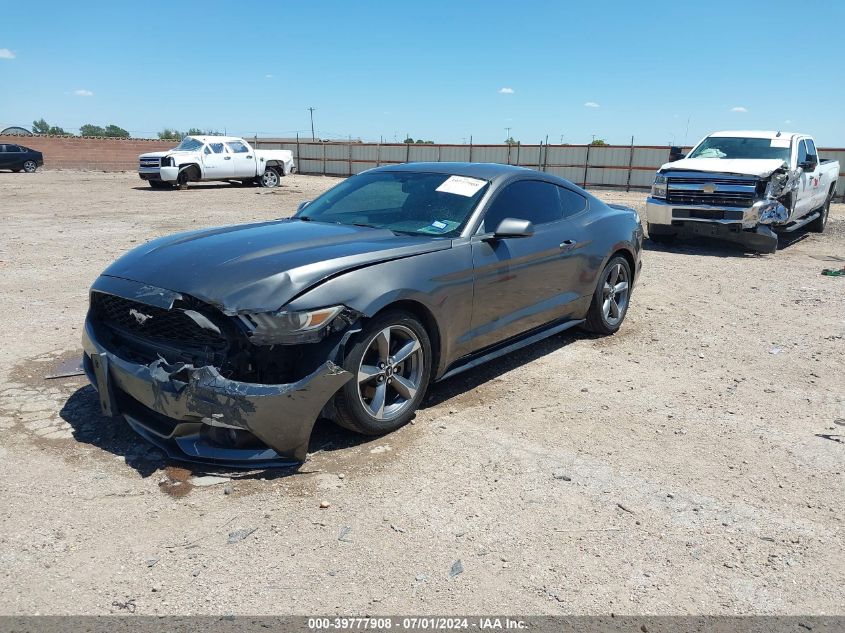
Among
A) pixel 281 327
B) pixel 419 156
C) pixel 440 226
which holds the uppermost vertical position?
pixel 419 156

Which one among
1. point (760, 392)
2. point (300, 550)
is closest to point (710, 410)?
point (760, 392)

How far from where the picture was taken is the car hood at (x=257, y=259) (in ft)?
11.1

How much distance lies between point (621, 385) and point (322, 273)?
2.66m

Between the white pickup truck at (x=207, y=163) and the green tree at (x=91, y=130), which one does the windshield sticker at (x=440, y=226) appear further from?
the green tree at (x=91, y=130)

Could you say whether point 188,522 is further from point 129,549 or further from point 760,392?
point 760,392

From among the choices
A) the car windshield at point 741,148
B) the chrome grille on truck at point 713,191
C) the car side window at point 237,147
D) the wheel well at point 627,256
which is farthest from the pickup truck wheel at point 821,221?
the car side window at point 237,147

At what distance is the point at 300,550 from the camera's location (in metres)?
2.91

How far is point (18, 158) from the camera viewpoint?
30.4 metres

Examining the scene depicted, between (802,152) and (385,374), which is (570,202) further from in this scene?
(802,152)

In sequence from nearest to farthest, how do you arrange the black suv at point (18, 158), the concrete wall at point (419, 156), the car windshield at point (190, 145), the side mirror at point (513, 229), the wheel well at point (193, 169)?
the side mirror at point (513, 229) < the wheel well at point (193, 169) < the car windshield at point (190, 145) < the concrete wall at point (419, 156) < the black suv at point (18, 158)

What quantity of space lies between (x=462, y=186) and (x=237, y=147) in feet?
68.3

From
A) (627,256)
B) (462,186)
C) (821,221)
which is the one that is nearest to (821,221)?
(821,221)

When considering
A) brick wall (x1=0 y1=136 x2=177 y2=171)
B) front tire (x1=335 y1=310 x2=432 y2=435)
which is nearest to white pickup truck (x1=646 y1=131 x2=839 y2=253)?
front tire (x1=335 y1=310 x2=432 y2=435)

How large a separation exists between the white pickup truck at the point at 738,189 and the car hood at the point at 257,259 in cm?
832
